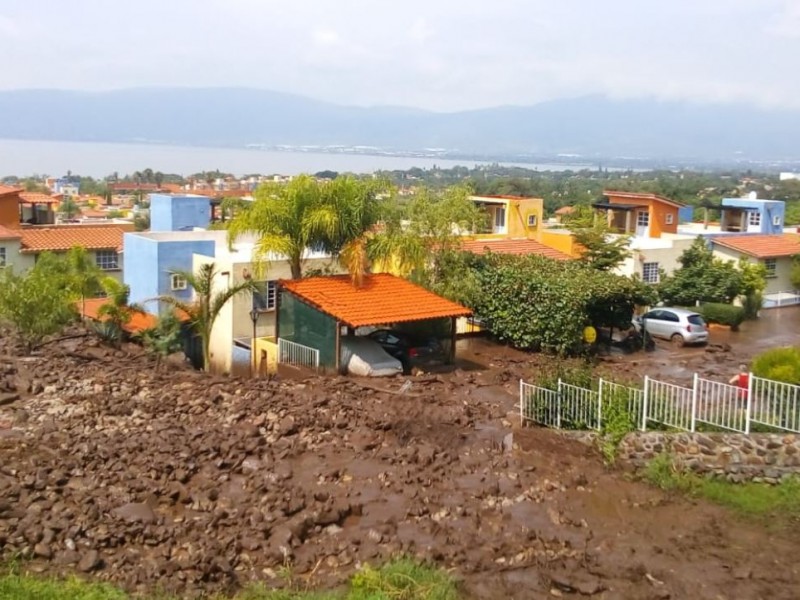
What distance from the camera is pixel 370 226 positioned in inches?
1040

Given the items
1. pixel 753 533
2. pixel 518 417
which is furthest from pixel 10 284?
pixel 753 533

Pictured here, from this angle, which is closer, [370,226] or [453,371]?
[453,371]

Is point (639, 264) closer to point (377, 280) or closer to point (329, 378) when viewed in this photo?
point (377, 280)

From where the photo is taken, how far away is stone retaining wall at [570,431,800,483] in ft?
52.6

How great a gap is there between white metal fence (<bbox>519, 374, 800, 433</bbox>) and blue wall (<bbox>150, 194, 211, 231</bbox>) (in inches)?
1159

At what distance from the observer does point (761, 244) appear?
4059 cm

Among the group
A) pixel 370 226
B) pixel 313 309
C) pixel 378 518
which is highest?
pixel 370 226

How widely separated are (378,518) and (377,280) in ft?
38.5

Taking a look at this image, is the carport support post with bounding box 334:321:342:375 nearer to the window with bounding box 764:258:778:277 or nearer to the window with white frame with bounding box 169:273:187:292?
the window with white frame with bounding box 169:273:187:292

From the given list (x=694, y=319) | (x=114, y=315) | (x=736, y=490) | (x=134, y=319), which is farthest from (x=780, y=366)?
(x=134, y=319)

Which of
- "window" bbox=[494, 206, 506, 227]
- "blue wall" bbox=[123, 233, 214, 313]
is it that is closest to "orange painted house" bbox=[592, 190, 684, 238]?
"window" bbox=[494, 206, 506, 227]

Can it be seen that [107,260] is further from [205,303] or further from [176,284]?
[205,303]

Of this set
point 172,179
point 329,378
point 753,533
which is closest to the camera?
point 753,533

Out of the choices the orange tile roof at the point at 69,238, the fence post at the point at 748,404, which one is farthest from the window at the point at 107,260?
the fence post at the point at 748,404
